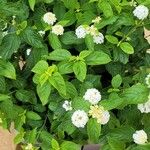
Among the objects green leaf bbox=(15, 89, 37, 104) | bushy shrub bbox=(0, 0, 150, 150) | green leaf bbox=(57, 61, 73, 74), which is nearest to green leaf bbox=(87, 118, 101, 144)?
bushy shrub bbox=(0, 0, 150, 150)

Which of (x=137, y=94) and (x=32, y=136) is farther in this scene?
(x=32, y=136)

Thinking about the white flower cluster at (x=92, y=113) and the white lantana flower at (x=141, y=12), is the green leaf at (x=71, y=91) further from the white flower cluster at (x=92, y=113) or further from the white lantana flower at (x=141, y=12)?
the white lantana flower at (x=141, y=12)

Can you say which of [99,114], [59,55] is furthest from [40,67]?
[99,114]

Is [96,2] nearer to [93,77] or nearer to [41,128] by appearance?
[93,77]

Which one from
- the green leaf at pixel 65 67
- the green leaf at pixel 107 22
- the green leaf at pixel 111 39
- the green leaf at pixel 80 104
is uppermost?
the green leaf at pixel 107 22

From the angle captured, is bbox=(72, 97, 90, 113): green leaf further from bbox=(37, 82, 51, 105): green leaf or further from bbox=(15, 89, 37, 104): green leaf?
bbox=(15, 89, 37, 104): green leaf

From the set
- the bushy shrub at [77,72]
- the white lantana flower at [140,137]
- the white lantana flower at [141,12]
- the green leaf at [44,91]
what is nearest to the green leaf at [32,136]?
the bushy shrub at [77,72]

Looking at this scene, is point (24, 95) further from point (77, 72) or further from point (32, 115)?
point (77, 72)
